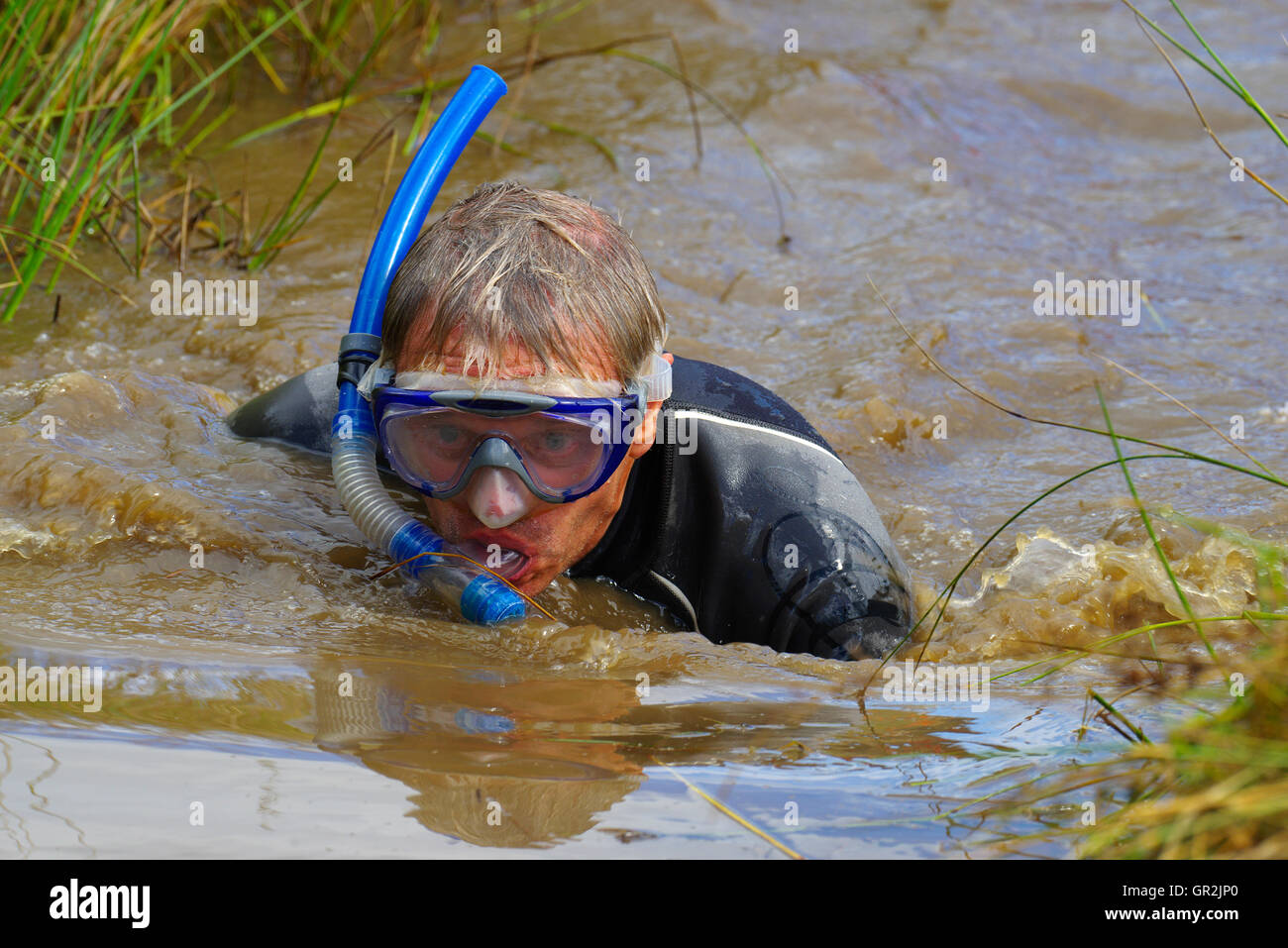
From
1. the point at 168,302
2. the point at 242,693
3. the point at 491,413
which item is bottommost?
the point at 242,693

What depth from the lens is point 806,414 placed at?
Answer: 434 cm

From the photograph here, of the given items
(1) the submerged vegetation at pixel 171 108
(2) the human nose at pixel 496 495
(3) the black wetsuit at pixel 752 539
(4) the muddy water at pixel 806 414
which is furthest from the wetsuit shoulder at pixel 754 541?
(1) the submerged vegetation at pixel 171 108

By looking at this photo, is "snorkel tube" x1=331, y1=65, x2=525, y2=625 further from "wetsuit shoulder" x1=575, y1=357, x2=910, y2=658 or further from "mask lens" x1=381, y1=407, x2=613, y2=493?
"wetsuit shoulder" x1=575, y1=357, x2=910, y2=658

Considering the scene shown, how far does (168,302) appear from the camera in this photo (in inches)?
184

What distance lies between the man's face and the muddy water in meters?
0.16

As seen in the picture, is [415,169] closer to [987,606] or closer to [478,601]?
[478,601]
